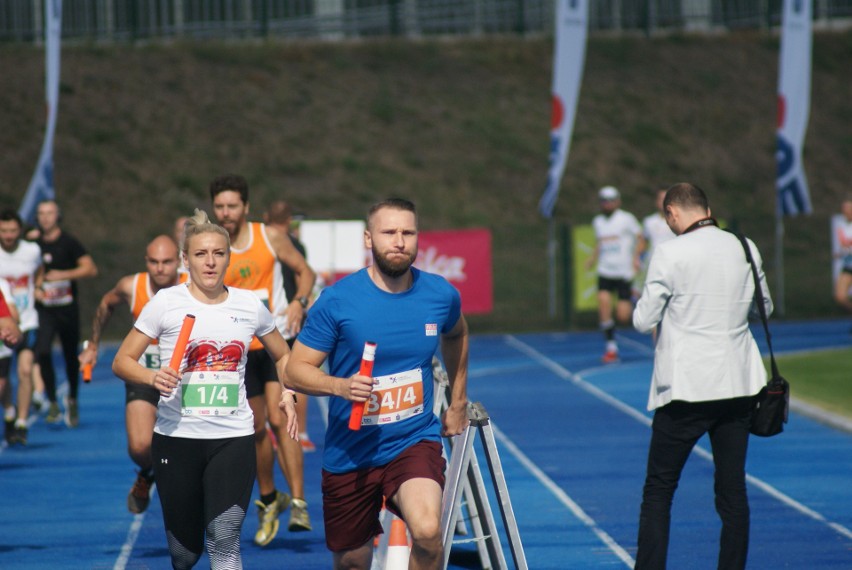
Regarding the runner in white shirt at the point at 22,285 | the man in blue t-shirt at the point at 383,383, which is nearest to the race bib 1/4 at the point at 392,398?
the man in blue t-shirt at the point at 383,383

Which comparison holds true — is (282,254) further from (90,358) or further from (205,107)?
(205,107)

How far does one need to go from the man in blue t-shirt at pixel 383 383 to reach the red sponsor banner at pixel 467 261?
1929 centimetres

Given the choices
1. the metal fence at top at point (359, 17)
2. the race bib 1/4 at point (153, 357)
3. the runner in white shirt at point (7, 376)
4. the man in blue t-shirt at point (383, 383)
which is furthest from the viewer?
the metal fence at top at point (359, 17)

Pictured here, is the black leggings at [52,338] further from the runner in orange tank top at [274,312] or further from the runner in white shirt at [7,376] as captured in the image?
the runner in orange tank top at [274,312]

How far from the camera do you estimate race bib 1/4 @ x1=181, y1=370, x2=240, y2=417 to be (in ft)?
20.3

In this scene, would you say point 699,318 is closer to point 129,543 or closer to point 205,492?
point 205,492

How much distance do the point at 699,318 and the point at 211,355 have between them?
230 cm

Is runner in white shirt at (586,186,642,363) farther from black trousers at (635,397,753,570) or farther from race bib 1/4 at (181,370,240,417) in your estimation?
race bib 1/4 at (181,370,240,417)

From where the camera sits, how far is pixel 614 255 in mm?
18766

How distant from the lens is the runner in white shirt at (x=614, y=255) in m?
18.8

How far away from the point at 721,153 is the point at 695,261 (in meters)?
34.8

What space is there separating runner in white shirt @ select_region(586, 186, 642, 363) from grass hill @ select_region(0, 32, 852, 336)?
9589mm

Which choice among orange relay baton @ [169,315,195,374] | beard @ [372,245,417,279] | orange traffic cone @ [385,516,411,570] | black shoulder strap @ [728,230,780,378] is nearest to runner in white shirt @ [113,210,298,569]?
orange relay baton @ [169,315,195,374]

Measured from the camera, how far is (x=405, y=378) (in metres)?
5.66
